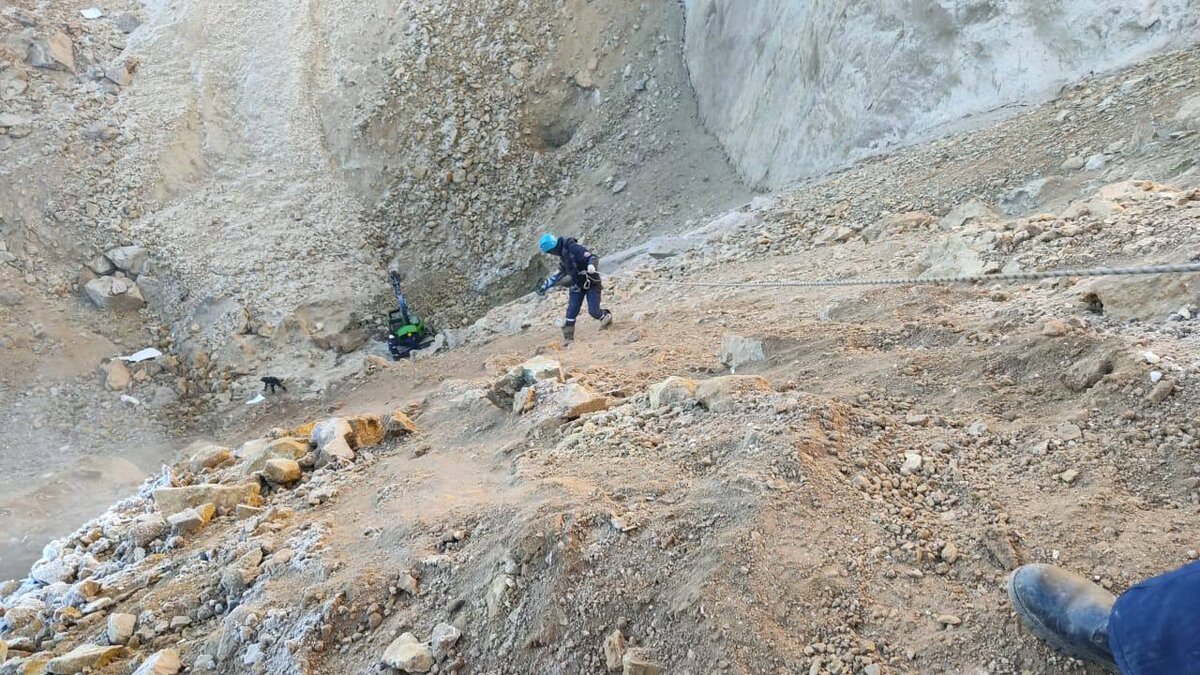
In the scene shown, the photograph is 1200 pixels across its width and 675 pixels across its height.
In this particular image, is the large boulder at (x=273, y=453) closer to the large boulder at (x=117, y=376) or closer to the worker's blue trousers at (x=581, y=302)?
the worker's blue trousers at (x=581, y=302)

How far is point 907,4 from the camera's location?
9.09 m

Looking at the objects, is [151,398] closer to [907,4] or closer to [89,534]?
[89,534]

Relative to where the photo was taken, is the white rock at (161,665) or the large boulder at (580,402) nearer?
the white rock at (161,665)

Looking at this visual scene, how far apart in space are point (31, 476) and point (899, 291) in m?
10.4

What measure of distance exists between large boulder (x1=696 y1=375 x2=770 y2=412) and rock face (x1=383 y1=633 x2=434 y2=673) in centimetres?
197

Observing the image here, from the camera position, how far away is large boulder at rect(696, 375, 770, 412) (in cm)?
418

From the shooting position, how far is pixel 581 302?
320 inches

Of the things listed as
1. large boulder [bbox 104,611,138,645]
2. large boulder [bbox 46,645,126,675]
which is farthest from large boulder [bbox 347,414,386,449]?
large boulder [bbox 46,645,126,675]

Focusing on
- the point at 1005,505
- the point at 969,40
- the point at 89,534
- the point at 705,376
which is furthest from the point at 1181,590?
the point at 969,40

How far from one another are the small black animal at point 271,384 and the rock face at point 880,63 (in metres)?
7.92

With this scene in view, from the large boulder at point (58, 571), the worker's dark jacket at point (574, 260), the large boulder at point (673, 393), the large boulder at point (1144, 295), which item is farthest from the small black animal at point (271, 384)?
the large boulder at point (1144, 295)

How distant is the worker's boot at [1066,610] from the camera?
2.21 m

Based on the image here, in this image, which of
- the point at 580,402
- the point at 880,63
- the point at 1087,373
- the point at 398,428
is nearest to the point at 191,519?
the point at 398,428

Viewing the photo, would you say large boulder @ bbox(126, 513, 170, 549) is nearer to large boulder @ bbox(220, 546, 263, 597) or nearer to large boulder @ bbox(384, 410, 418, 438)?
large boulder @ bbox(220, 546, 263, 597)
